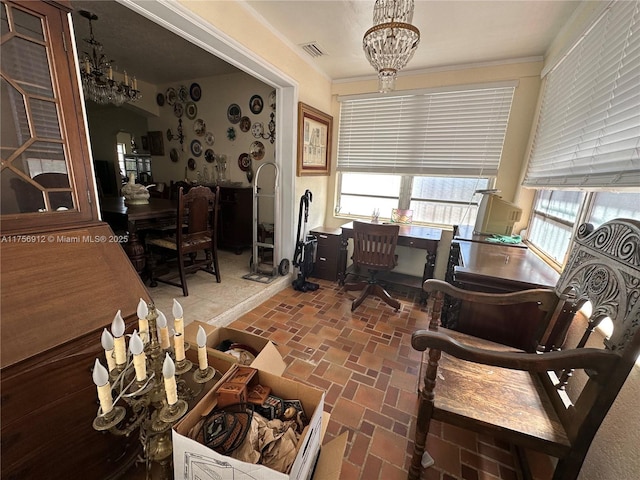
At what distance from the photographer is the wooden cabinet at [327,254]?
329 cm

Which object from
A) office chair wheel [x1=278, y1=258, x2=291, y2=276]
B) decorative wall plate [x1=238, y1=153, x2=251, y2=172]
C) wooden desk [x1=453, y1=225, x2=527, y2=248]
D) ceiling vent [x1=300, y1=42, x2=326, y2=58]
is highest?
ceiling vent [x1=300, y1=42, x2=326, y2=58]

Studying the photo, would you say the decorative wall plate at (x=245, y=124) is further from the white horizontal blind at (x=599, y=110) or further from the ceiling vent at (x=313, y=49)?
the white horizontal blind at (x=599, y=110)

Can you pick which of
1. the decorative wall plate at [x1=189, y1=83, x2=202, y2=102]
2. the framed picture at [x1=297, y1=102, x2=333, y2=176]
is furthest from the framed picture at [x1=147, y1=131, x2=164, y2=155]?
the framed picture at [x1=297, y1=102, x2=333, y2=176]

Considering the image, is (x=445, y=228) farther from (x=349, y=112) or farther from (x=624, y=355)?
(x=624, y=355)

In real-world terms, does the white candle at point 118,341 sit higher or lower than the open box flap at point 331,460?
higher

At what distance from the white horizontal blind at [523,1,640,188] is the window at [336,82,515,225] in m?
0.71

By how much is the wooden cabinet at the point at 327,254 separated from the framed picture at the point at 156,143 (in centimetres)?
340

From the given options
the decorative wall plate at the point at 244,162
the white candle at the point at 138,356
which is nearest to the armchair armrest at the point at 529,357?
the white candle at the point at 138,356

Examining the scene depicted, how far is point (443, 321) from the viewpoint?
1.86 m

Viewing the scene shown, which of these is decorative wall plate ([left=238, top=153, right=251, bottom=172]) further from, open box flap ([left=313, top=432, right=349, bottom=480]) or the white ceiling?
open box flap ([left=313, top=432, right=349, bottom=480])

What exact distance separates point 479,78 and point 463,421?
10.8ft

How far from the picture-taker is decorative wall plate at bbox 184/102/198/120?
4.17m

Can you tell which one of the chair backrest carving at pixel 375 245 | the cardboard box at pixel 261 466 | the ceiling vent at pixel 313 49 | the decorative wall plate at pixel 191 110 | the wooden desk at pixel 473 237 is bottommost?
the cardboard box at pixel 261 466

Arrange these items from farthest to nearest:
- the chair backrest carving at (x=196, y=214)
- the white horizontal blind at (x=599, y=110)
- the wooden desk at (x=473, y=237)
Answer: the chair backrest carving at (x=196, y=214), the wooden desk at (x=473, y=237), the white horizontal blind at (x=599, y=110)
